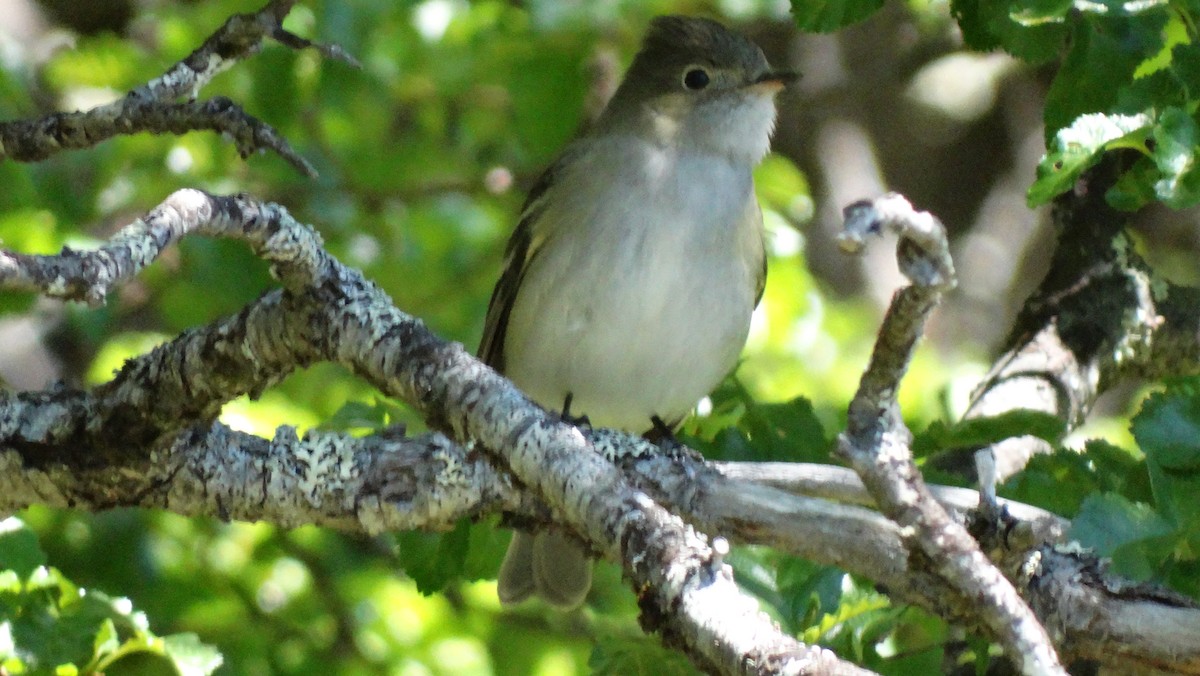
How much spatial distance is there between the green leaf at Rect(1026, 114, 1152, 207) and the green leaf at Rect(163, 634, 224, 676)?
1.82 metres

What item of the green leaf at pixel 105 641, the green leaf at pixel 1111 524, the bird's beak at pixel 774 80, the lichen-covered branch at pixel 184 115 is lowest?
the green leaf at pixel 105 641

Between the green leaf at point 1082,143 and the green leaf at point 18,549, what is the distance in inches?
83.5

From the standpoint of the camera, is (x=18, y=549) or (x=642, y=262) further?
(x=642, y=262)

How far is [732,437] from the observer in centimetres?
364

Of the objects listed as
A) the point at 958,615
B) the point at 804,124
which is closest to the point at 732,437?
the point at 958,615

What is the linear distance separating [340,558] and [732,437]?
2439 mm

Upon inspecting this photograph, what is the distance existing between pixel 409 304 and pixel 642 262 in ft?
6.90

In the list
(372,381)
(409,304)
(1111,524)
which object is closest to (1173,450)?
(1111,524)

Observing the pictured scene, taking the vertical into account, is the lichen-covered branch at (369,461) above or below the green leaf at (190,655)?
above

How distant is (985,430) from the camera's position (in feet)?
10.9

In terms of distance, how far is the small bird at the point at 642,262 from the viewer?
4289 millimetres

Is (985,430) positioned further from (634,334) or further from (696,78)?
(696,78)

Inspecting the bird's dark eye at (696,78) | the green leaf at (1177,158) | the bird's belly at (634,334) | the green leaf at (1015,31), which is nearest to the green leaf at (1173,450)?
the green leaf at (1177,158)

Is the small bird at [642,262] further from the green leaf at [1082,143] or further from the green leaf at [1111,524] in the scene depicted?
the green leaf at [1111,524]
